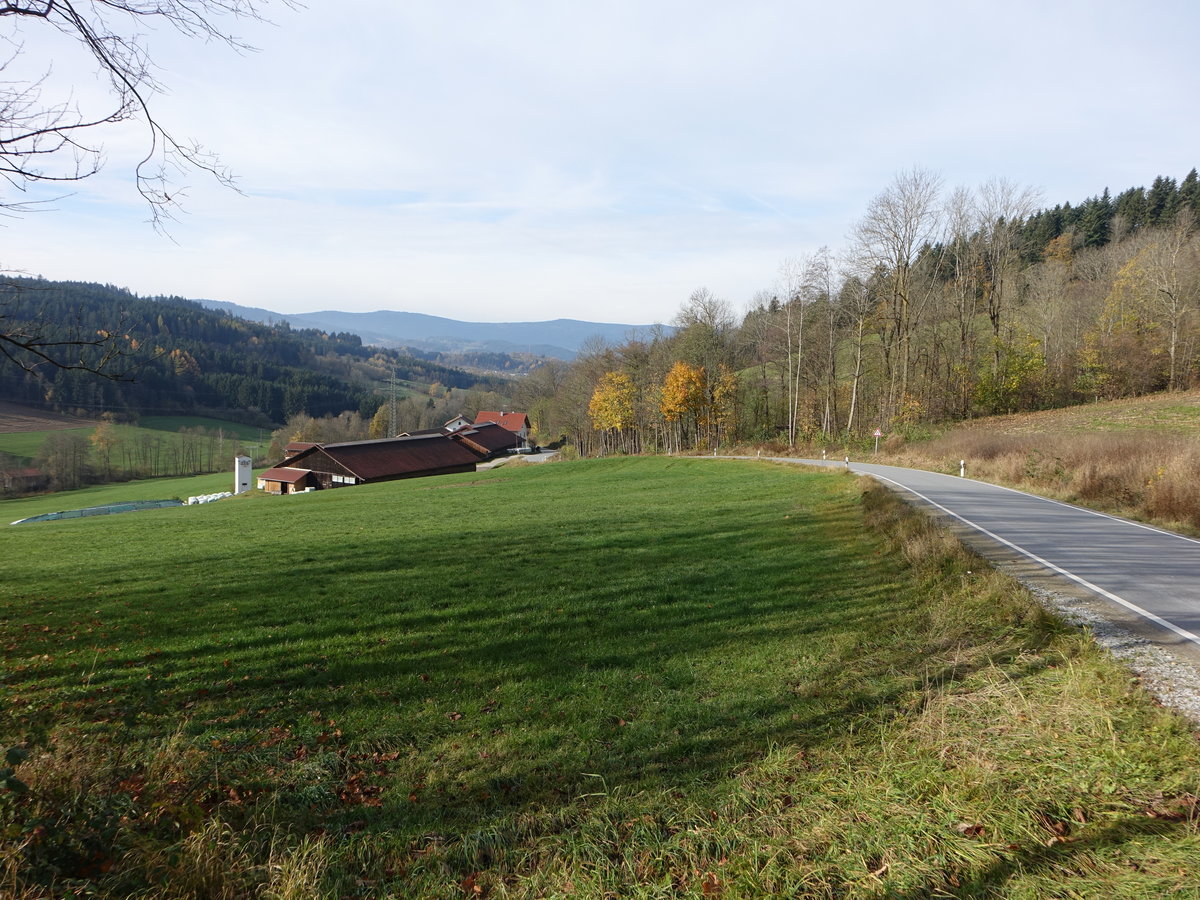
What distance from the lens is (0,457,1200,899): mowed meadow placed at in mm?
4047

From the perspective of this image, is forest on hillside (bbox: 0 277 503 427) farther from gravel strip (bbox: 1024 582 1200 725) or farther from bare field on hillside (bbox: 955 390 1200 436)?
bare field on hillside (bbox: 955 390 1200 436)

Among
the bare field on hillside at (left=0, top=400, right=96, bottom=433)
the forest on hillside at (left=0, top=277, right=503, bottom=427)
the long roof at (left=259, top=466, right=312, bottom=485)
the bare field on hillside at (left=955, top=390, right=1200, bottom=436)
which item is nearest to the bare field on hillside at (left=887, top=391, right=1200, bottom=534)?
the bare field on hillside at (left=955, top=390, right=1200, bottom=436)

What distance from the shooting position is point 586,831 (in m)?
4.70

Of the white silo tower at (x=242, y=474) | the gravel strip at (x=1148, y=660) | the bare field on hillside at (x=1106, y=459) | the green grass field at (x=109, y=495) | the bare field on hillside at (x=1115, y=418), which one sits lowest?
the green grass field at (x=109, y=495)

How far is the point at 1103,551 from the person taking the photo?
11.7m

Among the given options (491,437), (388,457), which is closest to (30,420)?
(491,437)

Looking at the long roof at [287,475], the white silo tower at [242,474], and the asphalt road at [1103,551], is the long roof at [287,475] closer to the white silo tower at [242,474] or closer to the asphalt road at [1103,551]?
the white silo tower at [242,474]

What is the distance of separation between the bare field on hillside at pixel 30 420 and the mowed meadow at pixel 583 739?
322 feet

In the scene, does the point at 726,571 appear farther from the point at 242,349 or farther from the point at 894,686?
the point at 242,349

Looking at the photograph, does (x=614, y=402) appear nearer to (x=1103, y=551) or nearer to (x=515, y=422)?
(x=1103, y=551)

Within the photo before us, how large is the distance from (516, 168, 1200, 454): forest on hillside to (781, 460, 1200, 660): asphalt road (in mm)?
25003

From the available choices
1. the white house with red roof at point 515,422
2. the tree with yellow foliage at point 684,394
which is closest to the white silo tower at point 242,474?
the tree with yellow foliage at point 684,394

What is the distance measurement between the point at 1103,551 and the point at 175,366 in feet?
55.0

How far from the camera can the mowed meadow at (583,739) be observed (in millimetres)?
4047
